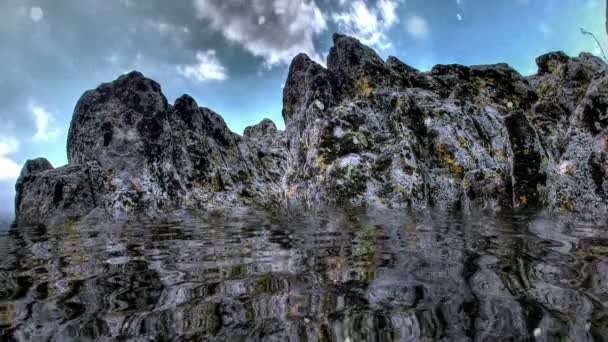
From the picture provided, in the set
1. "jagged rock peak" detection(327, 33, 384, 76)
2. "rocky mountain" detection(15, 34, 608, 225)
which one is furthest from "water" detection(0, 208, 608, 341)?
"jagged rock peak" detection(327, 33, 384, 76)

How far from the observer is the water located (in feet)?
10.9

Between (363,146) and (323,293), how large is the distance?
934 inches

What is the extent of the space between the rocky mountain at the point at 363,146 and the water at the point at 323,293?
10.6 m

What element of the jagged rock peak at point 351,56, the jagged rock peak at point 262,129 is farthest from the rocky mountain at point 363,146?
the jagged rock peak at point 262,129

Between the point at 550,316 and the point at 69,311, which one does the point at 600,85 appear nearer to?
the point at 550,316

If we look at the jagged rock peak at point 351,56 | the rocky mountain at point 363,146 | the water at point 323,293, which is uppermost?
the jagged rock peak at point 351,56

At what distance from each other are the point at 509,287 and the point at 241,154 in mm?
52130

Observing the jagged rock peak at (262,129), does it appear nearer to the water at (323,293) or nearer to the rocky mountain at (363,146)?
→ the rocky mountain at (363,146)

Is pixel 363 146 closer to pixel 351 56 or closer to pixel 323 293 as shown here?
pixel 351 56

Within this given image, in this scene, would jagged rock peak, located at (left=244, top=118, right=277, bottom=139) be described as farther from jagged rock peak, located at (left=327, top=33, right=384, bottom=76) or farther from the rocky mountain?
jagged rock peak, located at (left=327, top=33, right=384, bottom=76)

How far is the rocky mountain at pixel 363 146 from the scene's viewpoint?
19.1 meters

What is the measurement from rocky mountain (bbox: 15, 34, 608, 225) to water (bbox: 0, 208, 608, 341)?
1063 cm

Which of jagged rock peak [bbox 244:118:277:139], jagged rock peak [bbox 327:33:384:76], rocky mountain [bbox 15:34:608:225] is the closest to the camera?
rocky mountain [bbox 15:34:608:225]

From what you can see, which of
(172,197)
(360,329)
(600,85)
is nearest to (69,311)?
(360,329)
